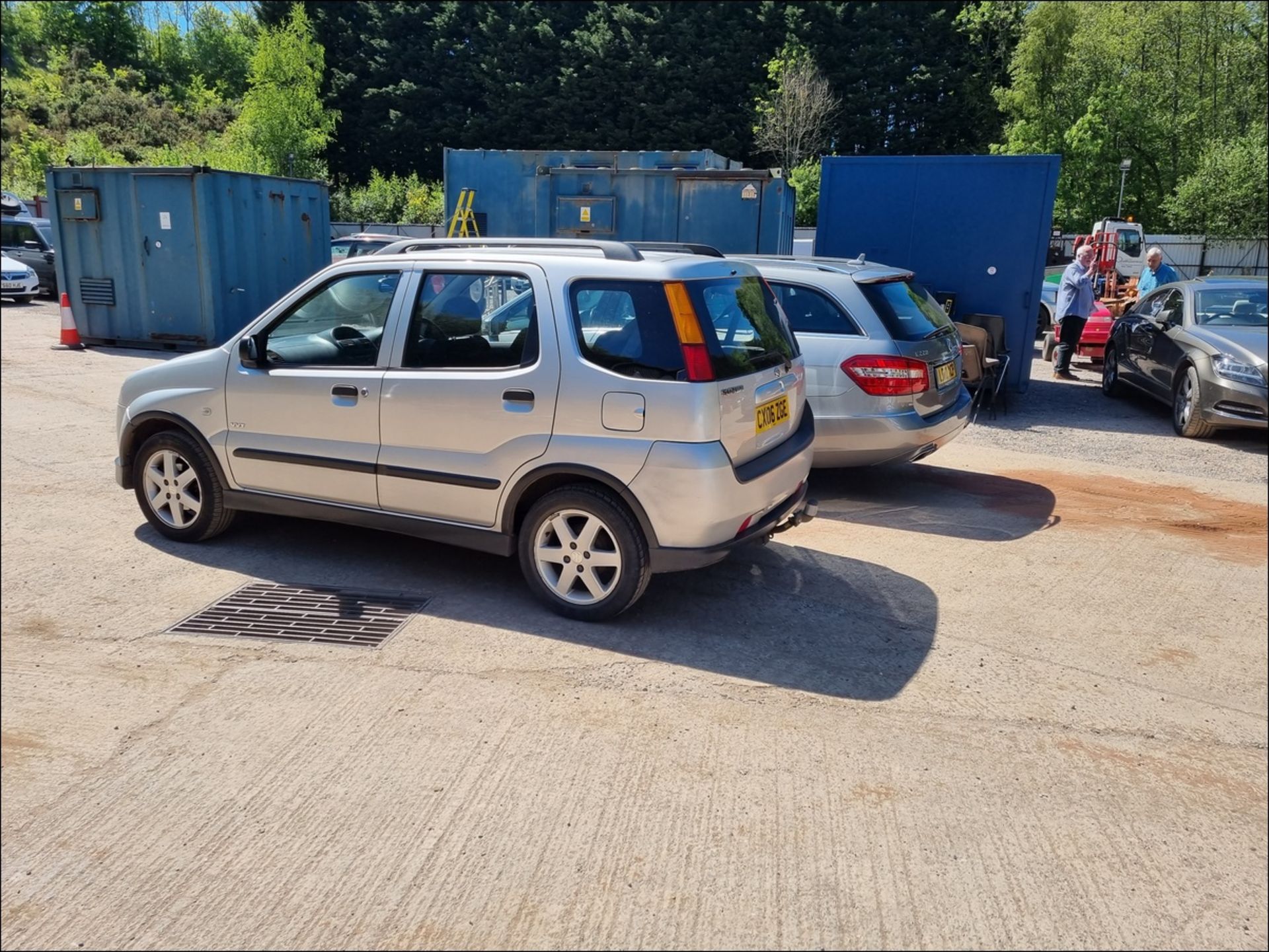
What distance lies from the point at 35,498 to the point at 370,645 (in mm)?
1796

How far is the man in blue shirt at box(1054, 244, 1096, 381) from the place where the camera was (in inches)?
530

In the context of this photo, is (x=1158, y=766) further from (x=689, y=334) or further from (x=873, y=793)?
(x=689, y=334)

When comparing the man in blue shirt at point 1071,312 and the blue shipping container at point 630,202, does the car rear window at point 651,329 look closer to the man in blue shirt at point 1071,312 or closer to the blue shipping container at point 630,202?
the blue shipping container at point 630,202

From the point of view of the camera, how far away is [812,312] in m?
7.24

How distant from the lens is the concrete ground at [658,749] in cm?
254

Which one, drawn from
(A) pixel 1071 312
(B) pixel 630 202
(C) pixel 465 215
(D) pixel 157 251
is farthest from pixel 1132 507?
(D) pixel 157 251

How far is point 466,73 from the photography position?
157 feet

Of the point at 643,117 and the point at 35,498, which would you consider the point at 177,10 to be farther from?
the point at 35,498

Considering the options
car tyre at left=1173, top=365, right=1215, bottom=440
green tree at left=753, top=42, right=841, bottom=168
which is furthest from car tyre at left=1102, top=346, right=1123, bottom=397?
green tree at left=753, top=42, right=841, bottom=168

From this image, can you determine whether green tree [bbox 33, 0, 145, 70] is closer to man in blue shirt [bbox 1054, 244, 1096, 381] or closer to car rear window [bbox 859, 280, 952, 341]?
man in blue shirt [bbox 1054, 244, 1096, 381]

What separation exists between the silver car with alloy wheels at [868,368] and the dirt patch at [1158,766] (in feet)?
11.5

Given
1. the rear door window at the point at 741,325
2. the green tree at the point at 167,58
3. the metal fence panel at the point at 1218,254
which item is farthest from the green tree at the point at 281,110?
the metal fence panel at the point at 1218,254

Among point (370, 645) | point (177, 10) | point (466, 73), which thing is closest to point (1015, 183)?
point (370, 645)

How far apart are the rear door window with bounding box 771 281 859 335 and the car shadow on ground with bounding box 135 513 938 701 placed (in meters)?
1.83
